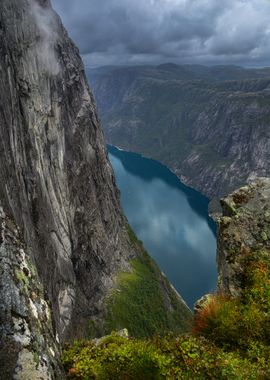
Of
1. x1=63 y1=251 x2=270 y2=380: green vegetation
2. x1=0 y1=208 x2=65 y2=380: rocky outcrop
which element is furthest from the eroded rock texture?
x1=0 y1=208 x2=65 y2=380: rocky outcrop

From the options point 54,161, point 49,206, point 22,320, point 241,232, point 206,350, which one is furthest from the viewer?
point 54,161

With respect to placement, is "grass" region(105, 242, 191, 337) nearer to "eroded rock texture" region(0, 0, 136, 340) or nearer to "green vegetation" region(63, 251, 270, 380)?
"eroded rock texture" region(0, 0, 136, 340)

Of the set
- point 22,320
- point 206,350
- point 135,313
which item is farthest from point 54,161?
point 22,320

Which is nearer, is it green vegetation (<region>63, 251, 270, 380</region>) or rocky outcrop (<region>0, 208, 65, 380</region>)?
rocky outcrop (<region>0, 208, 65, 380</region>)

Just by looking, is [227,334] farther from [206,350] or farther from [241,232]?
[241,232]

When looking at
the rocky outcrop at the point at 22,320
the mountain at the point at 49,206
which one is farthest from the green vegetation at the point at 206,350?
the mountain at the point at 49,206

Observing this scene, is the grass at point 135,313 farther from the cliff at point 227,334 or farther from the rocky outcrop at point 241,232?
the cliff at point 227,334

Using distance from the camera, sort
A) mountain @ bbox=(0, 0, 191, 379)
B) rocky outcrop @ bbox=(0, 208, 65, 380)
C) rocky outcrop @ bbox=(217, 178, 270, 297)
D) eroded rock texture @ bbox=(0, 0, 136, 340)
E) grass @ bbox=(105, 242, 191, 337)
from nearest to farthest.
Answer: rocky outcrop @ bbox=(0, 208, 65, 380) < mountain @ bbox=(0, 0, 191, 379) < rocky outcrop @ bbox=(217, 178, 270, 297) < eroded rock texture @ bbox=(0, 0, 136, 340) < grass @ bbox=(105, 242, 191, 337)
